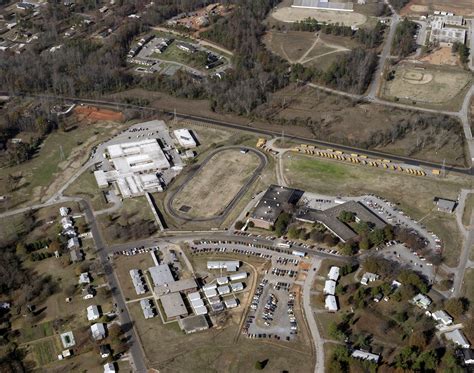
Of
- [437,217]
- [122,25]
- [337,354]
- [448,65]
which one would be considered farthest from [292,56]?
[337,354]

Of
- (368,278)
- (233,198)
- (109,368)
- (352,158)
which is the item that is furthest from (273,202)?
(109,368)

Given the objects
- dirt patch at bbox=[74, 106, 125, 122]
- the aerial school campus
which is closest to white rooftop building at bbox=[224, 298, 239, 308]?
the aerial school campus

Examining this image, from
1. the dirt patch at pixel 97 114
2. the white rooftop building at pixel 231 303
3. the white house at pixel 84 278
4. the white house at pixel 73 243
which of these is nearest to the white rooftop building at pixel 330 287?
the white rooftop building at pixel 231 303

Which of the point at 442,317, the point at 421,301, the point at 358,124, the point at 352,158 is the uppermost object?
the point at 421,301

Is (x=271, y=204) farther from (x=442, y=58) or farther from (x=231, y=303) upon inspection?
(x=442, y=58)

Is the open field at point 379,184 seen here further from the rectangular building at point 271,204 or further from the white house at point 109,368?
the white house at point 109,368

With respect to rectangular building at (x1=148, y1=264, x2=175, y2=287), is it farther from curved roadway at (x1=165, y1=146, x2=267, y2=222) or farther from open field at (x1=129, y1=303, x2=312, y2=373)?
curved roadway at (x1=165, y1=146, x2=267, y2=222)

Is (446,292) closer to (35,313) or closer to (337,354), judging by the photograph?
(337,354)

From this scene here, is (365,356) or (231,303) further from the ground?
(365,356)
